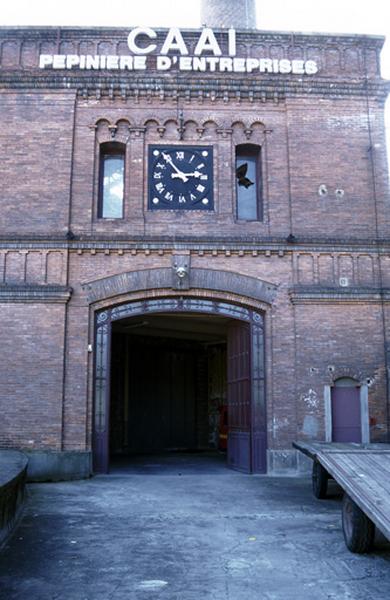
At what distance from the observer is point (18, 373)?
14.8 m

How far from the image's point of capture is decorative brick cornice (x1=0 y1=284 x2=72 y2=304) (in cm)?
1507

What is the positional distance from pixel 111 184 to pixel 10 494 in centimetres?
943

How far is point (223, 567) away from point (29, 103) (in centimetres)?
1266

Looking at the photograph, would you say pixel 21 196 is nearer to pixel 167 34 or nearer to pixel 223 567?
pixel 167 34

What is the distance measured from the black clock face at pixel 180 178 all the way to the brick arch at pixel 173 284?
171 centimetres

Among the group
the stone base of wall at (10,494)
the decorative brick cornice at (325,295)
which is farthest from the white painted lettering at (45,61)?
the stone base of wall at (10,494)

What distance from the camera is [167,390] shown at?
24469 millimetres

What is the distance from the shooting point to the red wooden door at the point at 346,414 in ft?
49.9

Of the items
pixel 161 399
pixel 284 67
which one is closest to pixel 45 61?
pixel 284 67

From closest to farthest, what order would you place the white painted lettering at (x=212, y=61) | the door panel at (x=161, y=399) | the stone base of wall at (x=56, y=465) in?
the stone base of wall at (x=56, y=465) → the white painted lettering at (x=212, y=61) → the door panel at (x=161, y=399)

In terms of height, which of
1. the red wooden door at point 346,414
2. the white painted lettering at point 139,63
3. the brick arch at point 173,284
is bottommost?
the red wooden door at point 346,414

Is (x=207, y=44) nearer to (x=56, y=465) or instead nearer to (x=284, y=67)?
(x=284, y=67)

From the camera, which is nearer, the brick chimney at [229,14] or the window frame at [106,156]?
the window frame at [106,156]

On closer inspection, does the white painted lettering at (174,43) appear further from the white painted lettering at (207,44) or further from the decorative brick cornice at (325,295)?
the decorative brick cornice at (325,295)
